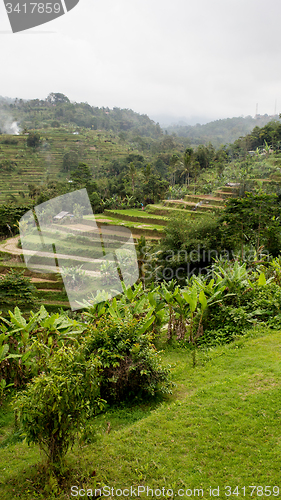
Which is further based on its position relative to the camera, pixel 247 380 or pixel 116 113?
pixel 116 113

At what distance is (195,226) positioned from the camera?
11703 millimetres

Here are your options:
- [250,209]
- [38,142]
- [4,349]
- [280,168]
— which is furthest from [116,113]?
[4,349]

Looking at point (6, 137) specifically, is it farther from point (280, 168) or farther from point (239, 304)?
point (239, 304)

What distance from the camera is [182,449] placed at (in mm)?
2324

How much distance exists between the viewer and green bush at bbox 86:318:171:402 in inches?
123

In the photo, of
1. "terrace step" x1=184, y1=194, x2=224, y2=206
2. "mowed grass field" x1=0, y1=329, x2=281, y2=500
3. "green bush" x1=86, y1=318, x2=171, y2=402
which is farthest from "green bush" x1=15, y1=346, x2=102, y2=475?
"terrace step" x1=184, y1=194, x2=224, y2=206

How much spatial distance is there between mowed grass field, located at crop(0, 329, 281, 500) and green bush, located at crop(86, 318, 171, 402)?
16cm

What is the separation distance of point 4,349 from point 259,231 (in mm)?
8877

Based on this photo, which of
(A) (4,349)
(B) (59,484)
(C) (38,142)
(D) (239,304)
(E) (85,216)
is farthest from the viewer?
(C) (38,142)

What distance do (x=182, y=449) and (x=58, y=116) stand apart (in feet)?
260

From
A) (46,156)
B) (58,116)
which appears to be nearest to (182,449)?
(46,156)

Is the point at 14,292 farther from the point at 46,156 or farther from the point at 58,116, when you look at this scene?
the point at 58,116

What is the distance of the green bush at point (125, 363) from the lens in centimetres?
312

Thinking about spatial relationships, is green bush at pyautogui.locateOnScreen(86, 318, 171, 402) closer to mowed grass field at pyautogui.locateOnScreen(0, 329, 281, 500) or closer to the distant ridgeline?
mowed grass field at pyautogui.locateOnScreen(0, 329, 281, 500)
